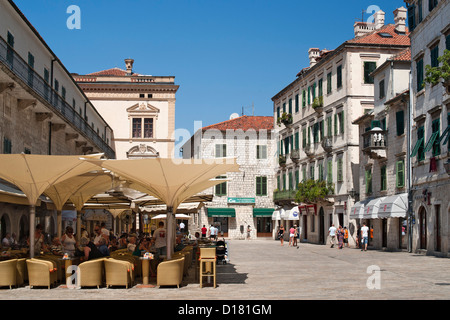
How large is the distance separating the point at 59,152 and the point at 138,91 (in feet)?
93.5

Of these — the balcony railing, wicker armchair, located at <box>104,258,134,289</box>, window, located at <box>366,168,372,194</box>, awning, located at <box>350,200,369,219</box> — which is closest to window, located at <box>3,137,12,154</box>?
the balcony railing

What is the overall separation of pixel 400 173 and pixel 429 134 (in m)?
4.71

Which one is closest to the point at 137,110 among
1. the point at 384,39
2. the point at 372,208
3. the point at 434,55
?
the point at 384,39

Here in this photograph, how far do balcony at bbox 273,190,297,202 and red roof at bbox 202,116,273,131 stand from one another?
8799mm

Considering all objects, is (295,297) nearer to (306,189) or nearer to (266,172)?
(306,189)

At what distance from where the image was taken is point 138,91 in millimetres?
62625

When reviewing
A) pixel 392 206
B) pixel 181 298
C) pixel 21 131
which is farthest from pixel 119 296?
pixel 392 206

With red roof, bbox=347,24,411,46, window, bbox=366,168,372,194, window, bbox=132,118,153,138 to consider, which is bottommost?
window, bbox=366,168,372,194

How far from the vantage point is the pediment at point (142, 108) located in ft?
205

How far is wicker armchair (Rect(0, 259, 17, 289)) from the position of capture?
1427cm

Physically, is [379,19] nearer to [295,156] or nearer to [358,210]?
[295,156]

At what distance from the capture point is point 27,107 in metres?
26.9

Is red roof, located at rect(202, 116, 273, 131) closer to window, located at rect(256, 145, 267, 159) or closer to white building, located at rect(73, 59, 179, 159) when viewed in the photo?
window, located at rect(256, 145, 267, 159)

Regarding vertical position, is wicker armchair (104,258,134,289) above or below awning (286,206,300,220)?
below
